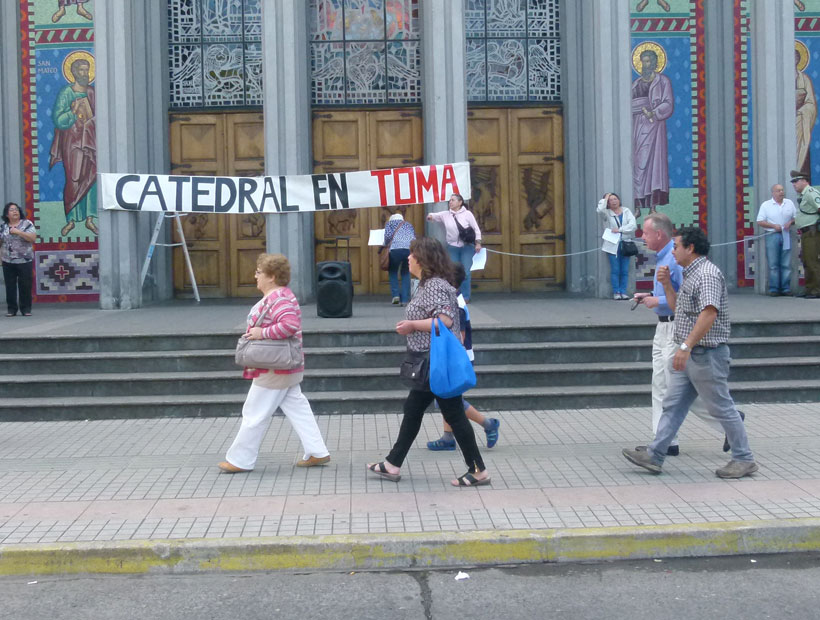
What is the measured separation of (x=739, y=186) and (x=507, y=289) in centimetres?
426

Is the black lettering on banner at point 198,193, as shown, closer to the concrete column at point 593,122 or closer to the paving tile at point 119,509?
the concrete column at point 593,122

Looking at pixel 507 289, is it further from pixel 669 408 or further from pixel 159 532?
pixel 159 532

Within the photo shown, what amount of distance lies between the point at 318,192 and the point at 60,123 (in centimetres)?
490

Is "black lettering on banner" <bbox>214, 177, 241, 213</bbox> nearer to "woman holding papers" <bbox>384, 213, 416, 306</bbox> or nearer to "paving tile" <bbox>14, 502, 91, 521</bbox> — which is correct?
"woman holding papers" <bbox>384, 213, 416, 306</bbox>

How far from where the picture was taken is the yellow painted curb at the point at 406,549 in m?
5.96

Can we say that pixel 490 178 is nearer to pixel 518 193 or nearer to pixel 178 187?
pixel 518 193

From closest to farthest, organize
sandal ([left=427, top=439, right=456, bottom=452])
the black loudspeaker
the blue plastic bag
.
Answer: the blue plastic bag < sandal ([left=427, top=439, right=456, bottom=452]) < the black loudspeaker

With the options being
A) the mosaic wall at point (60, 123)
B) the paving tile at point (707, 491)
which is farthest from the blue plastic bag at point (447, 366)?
the mosaic wall at point (60, 123)

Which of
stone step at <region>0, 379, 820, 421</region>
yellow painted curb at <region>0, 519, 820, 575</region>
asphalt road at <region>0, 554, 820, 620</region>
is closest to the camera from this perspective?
asphalt road at <region>0, 554, 820, 620</region>

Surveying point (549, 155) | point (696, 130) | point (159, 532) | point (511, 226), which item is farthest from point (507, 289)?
point (159, 532)

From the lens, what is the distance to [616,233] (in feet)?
50.9

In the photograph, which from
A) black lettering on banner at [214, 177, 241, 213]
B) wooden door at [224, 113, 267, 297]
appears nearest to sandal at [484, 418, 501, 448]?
black lettering on banner at [214, 177, 241, 213]

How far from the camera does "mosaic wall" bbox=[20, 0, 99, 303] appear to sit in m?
17.3

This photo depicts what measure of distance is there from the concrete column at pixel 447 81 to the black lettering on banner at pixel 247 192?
269 cm
